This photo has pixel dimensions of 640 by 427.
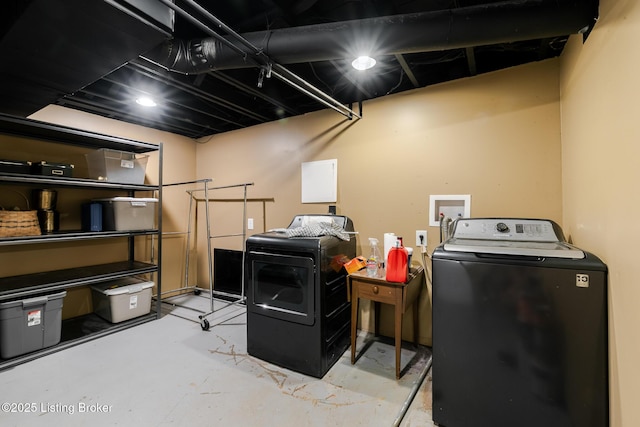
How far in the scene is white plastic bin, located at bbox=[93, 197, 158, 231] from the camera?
2814mm

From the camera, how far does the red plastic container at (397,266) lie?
1.95 meters

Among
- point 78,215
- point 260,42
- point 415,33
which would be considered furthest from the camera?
point 78,215

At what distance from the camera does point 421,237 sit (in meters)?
2.41

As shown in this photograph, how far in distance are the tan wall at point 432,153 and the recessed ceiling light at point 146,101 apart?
1.27m

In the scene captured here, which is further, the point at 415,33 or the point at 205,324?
the point at 205,324

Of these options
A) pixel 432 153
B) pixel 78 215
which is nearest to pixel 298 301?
pixel 432 153

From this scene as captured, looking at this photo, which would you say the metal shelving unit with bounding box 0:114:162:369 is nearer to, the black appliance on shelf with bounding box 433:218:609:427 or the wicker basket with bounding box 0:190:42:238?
the wicker basket with bounding box 0:190:42:238

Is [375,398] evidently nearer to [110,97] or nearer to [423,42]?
[423,42]

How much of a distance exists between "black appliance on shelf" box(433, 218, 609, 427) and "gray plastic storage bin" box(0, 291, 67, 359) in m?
3.07

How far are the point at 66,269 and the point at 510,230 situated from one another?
414 cm

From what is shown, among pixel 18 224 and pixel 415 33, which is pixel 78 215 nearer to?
pixel 18 224

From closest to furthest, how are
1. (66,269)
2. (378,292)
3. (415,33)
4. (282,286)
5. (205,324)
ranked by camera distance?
(415,33)
(378,292)
(282,286)
(205,324)
(66,269)

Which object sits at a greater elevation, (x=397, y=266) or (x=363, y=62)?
(x=363, y=62)

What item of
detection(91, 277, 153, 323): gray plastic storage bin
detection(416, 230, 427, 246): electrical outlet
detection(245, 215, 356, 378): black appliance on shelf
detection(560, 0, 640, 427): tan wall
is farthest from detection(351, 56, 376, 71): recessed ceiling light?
detection(91, 277, 153, 323): gray plastic storage bin
